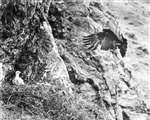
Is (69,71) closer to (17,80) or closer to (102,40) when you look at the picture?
(102,40)

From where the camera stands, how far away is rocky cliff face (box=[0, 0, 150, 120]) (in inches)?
149

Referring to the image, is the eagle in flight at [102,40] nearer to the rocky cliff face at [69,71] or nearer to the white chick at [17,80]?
the rocky cliff face at [69,71]

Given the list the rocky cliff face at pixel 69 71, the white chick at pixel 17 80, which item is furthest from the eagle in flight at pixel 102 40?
the white chick at pixel 17 80

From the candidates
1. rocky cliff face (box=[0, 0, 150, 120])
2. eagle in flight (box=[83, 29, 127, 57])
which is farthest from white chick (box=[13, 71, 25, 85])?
eagle in flight (box=[83, 29, 127, 57])

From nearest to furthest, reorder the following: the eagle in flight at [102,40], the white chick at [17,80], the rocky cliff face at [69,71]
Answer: the rocky cliff face at [69,71], the white chick at [17,80], the eagle in flight at [102,40]

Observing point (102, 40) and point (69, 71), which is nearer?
point (69, 71)

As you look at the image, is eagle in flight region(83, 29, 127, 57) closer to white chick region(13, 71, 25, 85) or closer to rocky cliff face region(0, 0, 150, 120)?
rocky cliff face region(0, 0, 150, 120)

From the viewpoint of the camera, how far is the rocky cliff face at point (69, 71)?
3793 mm

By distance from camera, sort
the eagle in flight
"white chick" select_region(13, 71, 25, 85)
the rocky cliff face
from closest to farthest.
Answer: the rocky cliff face, "white chick" select_region(13, 71, 25, 85), the eagle in flight

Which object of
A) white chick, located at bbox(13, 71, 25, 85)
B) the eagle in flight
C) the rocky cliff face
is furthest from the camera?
the eagle in flight

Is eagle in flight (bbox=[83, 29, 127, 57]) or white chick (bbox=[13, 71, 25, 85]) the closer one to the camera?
white chick (bbox=[13, 71, 25, 85])

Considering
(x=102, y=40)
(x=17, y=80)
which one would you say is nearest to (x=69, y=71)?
(x=102, y=40)

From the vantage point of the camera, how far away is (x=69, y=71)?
4.68 metres

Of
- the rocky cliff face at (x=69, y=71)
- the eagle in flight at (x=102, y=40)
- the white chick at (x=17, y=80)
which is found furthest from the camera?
the eagle in flight at (x=102, y=40)
